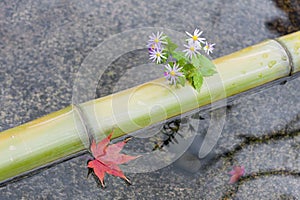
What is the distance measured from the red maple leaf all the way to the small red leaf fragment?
0.48m

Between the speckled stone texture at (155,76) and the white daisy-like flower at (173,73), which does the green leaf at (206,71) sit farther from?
the speckled stone texture at (155,76)

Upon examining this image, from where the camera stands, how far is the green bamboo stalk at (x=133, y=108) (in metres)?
2.12

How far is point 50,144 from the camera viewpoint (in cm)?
214

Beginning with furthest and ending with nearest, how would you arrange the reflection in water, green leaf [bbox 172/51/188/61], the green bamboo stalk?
the reflection in water, green leaf [bbox 172/51/188/61], the green bamboo stalk

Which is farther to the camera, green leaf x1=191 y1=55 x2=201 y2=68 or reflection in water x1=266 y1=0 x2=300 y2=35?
reflection in water x1=266 y1=0 x2=300 y2=35

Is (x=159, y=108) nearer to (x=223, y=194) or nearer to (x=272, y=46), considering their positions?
(x=223, y=194)

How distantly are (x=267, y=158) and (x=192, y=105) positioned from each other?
1.50 ft

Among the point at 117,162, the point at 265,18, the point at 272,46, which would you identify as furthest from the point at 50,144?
the point at 265,18

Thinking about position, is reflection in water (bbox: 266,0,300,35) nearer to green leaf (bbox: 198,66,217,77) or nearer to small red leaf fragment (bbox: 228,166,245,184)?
green leaf (bbox: 198,66,217,77)

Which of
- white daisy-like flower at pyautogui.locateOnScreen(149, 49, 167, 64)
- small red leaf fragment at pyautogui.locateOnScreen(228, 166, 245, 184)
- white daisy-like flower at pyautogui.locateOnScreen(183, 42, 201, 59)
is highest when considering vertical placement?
white daisy-like flower at pyautogui.locateOnScreen(149, 49, 167, 64)

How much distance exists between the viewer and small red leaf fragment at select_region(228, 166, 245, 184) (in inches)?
89.4

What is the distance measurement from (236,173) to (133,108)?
0.59 m

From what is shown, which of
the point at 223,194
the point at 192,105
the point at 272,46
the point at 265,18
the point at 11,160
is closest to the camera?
the point at 11,160

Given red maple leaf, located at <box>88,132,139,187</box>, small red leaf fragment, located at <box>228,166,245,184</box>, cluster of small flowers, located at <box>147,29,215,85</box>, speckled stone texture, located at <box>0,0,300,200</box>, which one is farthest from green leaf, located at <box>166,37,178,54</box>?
small red leaf fragment, located at <box>228,166,245,184</box>
